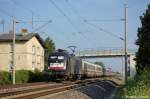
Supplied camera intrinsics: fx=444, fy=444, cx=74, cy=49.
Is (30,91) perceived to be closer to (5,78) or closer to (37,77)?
(5,78)

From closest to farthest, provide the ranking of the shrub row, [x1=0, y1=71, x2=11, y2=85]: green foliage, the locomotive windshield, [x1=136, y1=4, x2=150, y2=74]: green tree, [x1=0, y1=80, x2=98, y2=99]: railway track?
[x1=0, y1=80, x2=98, y2=99]: railway track < [x1=136, y1=4, x2=150, y2=74]: green tree < the locomotive windshield < [x1=0, y1=71, x2=11, y2=85]: green foliage < the shrub row

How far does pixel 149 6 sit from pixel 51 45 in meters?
73.6

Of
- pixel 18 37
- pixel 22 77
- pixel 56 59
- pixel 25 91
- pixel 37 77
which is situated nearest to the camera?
pixel 25 91

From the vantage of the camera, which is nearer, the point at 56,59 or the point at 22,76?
the point at 56,59

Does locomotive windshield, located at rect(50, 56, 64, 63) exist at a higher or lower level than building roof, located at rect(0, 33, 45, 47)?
lower

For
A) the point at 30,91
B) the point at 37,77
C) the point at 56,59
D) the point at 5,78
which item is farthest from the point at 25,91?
the point at 37,77

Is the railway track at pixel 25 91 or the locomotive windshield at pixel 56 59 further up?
the locomotive windshield at pixel 56 59

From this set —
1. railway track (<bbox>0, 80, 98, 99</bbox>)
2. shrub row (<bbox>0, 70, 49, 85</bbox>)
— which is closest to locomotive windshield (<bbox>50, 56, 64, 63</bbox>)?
shrub row (<bbox>0, 70, 49, 85</bbox>)

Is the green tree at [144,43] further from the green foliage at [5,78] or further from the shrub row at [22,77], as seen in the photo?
the green foliage at [5,78]

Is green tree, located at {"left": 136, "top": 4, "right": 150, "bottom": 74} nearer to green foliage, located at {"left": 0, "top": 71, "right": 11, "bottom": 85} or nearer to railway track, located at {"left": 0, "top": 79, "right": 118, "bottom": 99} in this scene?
railway track, located at {"left": 0, "top": 79, "right": 118, "bottom": 99}

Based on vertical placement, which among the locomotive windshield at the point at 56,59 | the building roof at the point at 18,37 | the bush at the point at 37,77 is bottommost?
the bush at the point at 37,77

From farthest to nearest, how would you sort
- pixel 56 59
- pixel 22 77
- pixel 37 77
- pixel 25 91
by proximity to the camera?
pixel 37 77, pixel 22 77, pixel 56 59, pixel 25 91

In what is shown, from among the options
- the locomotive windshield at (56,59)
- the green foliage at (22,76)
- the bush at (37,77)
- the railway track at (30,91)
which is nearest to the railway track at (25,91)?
the railway track at (30,91)

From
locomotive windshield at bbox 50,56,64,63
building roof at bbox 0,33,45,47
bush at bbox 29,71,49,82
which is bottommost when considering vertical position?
bush at bbox 29,71,49,82
